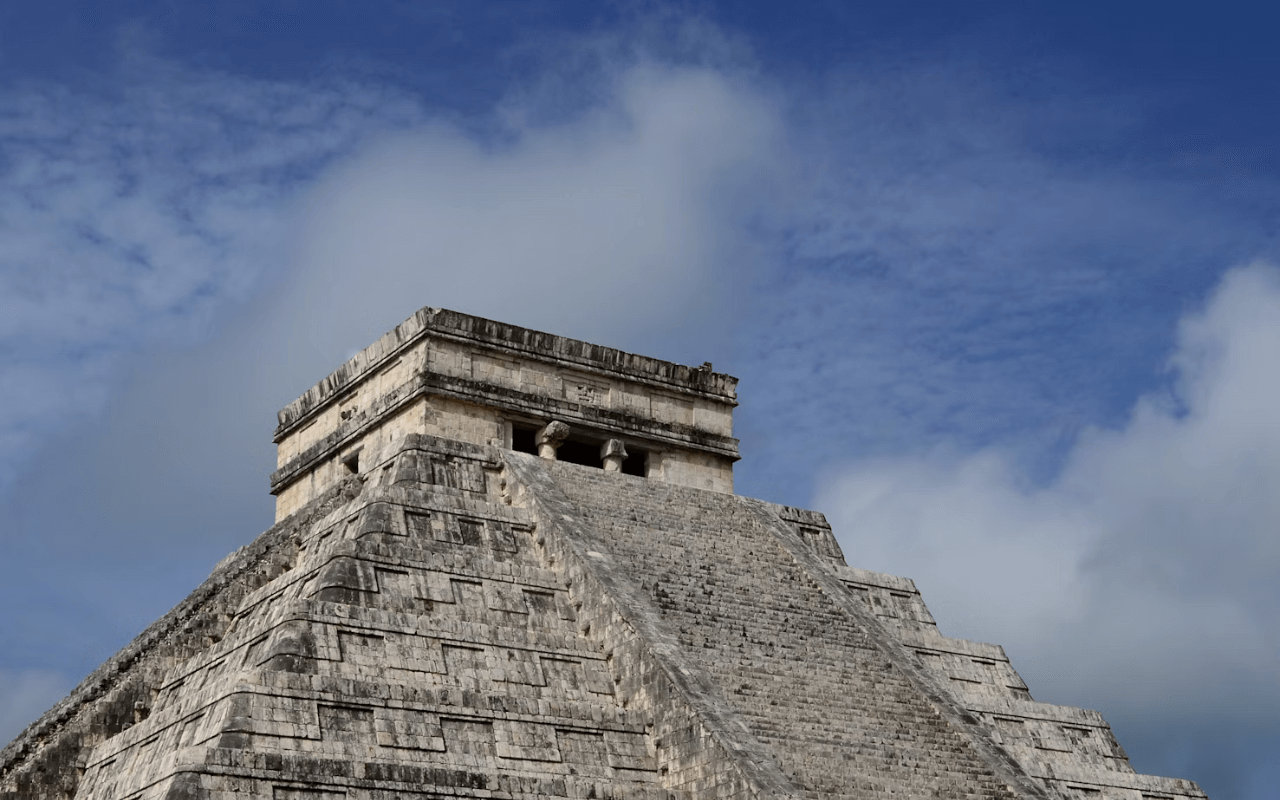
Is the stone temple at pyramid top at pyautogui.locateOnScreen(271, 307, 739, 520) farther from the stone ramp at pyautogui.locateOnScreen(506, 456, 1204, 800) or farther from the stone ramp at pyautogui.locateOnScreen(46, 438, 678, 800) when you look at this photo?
the stone ramp at pyautogui.locateOnScreen(46, 438, 678, 800)

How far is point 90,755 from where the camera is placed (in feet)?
54.3

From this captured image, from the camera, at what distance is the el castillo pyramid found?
47.4 ft

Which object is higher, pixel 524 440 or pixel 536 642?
pixel 524 440

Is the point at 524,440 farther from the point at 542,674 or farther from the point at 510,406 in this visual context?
the point at 542,674

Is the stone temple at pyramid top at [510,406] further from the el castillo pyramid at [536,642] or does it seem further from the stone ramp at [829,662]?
the stone ramp at [829,662]

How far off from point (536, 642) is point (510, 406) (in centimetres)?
505

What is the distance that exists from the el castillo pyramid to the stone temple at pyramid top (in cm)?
3

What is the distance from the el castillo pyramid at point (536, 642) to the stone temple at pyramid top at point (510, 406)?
3 centimetres

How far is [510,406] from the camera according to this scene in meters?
20.8

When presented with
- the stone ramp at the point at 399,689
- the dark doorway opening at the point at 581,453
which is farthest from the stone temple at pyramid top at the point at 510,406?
the stone ramp at the point at 399,689

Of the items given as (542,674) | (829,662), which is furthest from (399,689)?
(829,662)

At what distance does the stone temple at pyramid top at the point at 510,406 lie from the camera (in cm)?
2056

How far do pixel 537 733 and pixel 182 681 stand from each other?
12.6 feet

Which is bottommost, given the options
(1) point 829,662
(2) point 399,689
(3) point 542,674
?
(2) point 399,689
